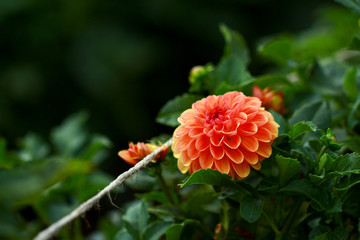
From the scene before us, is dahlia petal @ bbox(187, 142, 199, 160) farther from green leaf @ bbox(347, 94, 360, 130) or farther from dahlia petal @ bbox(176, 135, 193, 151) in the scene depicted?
green leaf @ bbox(347, 94, 360, 130)

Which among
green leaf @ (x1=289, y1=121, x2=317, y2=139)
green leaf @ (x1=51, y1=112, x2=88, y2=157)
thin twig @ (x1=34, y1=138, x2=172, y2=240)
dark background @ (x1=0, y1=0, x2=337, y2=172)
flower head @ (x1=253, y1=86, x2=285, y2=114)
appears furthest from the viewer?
dark background @ (x1=0, y1=0, x2=337, y2=172)

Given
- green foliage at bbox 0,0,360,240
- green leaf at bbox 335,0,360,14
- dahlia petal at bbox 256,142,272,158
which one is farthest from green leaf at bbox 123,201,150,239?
green leaf at bbox 335,0,360,14

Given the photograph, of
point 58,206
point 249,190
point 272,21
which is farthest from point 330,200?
point 272,21

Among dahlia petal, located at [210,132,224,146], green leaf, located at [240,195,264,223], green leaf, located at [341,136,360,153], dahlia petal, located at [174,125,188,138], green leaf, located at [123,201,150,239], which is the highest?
dahlia petal, located at [174,125,188,138]

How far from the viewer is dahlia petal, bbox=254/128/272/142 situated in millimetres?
516

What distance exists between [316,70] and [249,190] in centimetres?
36

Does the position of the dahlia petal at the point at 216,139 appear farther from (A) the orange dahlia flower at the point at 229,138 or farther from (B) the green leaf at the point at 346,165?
(B) the green leaf at the point at 346,165

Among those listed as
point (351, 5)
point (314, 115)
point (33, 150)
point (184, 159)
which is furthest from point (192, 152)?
point (33, 150)

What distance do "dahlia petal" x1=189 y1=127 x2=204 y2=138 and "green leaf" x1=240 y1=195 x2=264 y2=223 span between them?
111 millimetres

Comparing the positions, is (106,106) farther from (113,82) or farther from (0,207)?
(0,207)

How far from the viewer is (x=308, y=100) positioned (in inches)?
29.7

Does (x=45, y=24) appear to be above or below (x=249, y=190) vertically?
above

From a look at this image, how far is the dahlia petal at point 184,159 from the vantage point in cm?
53

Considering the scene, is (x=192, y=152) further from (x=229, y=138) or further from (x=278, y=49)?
(x=278, y=49)
